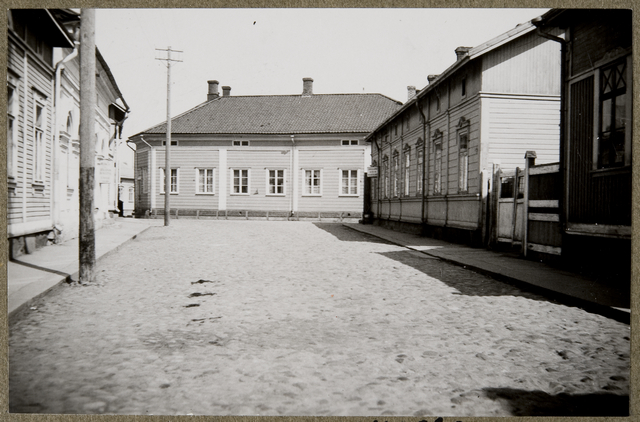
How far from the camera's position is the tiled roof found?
3581 cm

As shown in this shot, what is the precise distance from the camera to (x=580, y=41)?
858 centimetres

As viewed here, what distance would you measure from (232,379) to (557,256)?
7584 mm

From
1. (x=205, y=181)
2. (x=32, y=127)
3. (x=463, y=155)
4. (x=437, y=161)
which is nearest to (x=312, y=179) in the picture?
(x=205, y=181)

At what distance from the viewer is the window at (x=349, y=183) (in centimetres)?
3512

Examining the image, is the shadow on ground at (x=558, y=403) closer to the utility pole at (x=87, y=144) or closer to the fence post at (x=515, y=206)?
the utility pole at (x=87, y=144)

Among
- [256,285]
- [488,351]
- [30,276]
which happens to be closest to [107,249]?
[30,276]

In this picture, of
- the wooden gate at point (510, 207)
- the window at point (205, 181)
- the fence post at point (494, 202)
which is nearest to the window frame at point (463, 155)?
the fence post at point (494, 202)

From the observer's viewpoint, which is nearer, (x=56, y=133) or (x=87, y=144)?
(x=87, y=144)

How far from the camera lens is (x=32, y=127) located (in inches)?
406

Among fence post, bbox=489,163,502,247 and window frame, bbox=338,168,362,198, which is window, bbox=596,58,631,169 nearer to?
fence post, bbox=489,163,502,247

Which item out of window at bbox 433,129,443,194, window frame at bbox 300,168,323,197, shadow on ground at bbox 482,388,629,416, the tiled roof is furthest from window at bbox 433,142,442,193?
window frame at bbox 300,168,323,197

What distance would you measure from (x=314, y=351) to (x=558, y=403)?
5.91 ft

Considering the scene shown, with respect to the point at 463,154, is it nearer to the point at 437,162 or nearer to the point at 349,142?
the point at 437,162

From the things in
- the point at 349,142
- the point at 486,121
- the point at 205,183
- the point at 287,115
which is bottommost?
the point at 205,183
